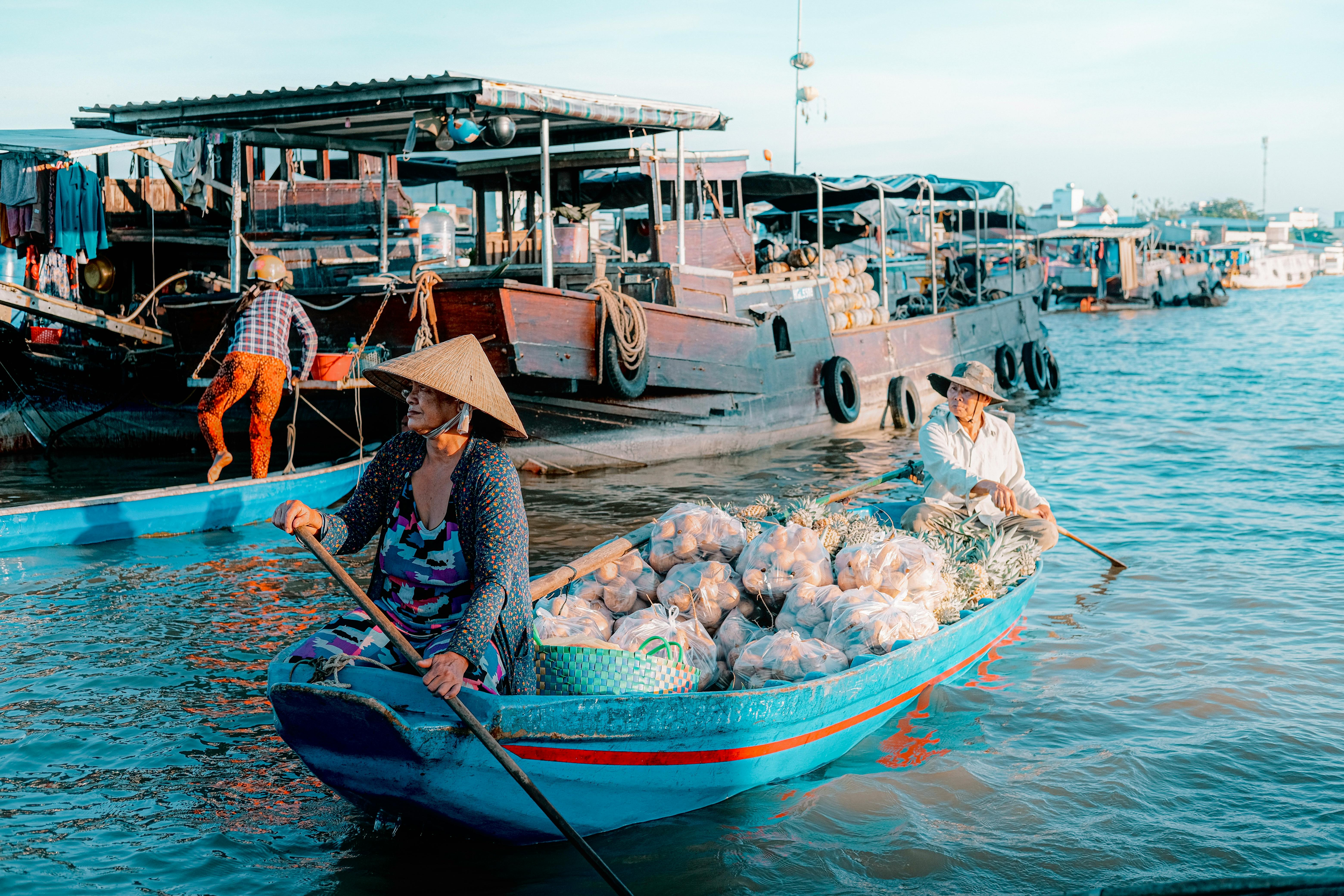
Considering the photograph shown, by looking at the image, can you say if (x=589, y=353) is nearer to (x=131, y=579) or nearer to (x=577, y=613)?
(x=131, y=579)

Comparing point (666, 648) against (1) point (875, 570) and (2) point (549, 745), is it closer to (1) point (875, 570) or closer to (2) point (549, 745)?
(2) point (549, 745)

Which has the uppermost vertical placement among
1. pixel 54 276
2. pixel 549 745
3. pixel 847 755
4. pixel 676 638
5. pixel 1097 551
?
pixel 54 276

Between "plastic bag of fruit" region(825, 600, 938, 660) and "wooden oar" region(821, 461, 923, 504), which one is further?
"wooden oar" region(821, 461, 923, 504)

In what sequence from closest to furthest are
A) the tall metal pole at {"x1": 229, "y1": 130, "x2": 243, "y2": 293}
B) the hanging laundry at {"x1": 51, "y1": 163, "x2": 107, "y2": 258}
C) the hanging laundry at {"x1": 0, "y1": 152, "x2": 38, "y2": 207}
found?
the tall metal pole at {"x1": 229, "y1": 130, "x2": 243, "y2": 293} → the hanging laundry at {"x1": 0, "y1": 152, "x2": 38, "y2": 207} → the hanging laundry at {"x1": 51, "y1": 163, "x2": 107, "y2": 258}

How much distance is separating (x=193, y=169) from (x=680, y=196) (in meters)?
4.69

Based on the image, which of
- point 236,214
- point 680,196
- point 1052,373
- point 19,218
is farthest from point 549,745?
point 1052,373

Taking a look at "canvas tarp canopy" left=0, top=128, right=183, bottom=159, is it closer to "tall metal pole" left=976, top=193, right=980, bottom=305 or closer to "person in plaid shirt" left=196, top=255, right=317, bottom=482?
"person in plaid shirt" left=196, top=255, right=317, bottom=482

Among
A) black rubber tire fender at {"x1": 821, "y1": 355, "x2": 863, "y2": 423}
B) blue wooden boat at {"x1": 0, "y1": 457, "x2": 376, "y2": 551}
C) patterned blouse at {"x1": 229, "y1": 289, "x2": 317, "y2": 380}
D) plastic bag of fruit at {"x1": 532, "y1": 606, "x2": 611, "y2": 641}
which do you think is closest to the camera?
plastic bag of fruit at {"x1": 532, "y1": 606, "x2": 611, "y2": 641}

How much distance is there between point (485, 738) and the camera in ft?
10.7

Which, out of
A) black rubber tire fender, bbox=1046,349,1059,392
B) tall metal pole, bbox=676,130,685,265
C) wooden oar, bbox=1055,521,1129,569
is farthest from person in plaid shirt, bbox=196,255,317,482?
black rubber tire fender, bbox=1046,349,1059,392

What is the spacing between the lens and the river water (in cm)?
387

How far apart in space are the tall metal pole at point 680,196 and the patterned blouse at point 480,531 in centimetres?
672

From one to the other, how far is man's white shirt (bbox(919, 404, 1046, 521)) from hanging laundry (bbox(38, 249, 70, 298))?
11.3 m

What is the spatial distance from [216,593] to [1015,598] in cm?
484
